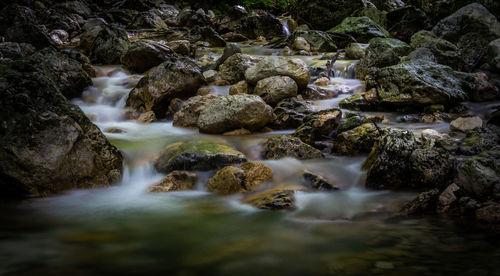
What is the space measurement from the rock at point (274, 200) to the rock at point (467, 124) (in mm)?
4030

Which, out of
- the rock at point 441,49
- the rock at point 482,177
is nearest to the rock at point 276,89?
the rock at point 482,177

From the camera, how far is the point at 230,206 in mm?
3434

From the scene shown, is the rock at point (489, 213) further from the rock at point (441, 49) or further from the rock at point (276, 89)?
the rock at point (441, 49)

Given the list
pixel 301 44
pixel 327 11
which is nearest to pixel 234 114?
pixel 301 44

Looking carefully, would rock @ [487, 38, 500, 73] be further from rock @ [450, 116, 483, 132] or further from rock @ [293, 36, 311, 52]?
rock @ [293, 36, 311, 52]

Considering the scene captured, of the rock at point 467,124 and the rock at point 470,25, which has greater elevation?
the rock at point 470,25

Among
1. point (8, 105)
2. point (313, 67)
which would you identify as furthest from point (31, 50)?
point (313, 67)

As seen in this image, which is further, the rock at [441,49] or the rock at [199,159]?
the rock at [441,49]

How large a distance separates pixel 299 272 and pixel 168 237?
1226 millimetres

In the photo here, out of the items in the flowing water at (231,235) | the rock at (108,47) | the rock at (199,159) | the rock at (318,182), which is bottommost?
the flowing water at (231,235)

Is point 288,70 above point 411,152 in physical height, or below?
above

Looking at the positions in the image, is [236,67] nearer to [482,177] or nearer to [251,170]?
[251,170]

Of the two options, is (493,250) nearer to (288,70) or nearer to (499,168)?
(499,168)

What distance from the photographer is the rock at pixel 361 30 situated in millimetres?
13359
